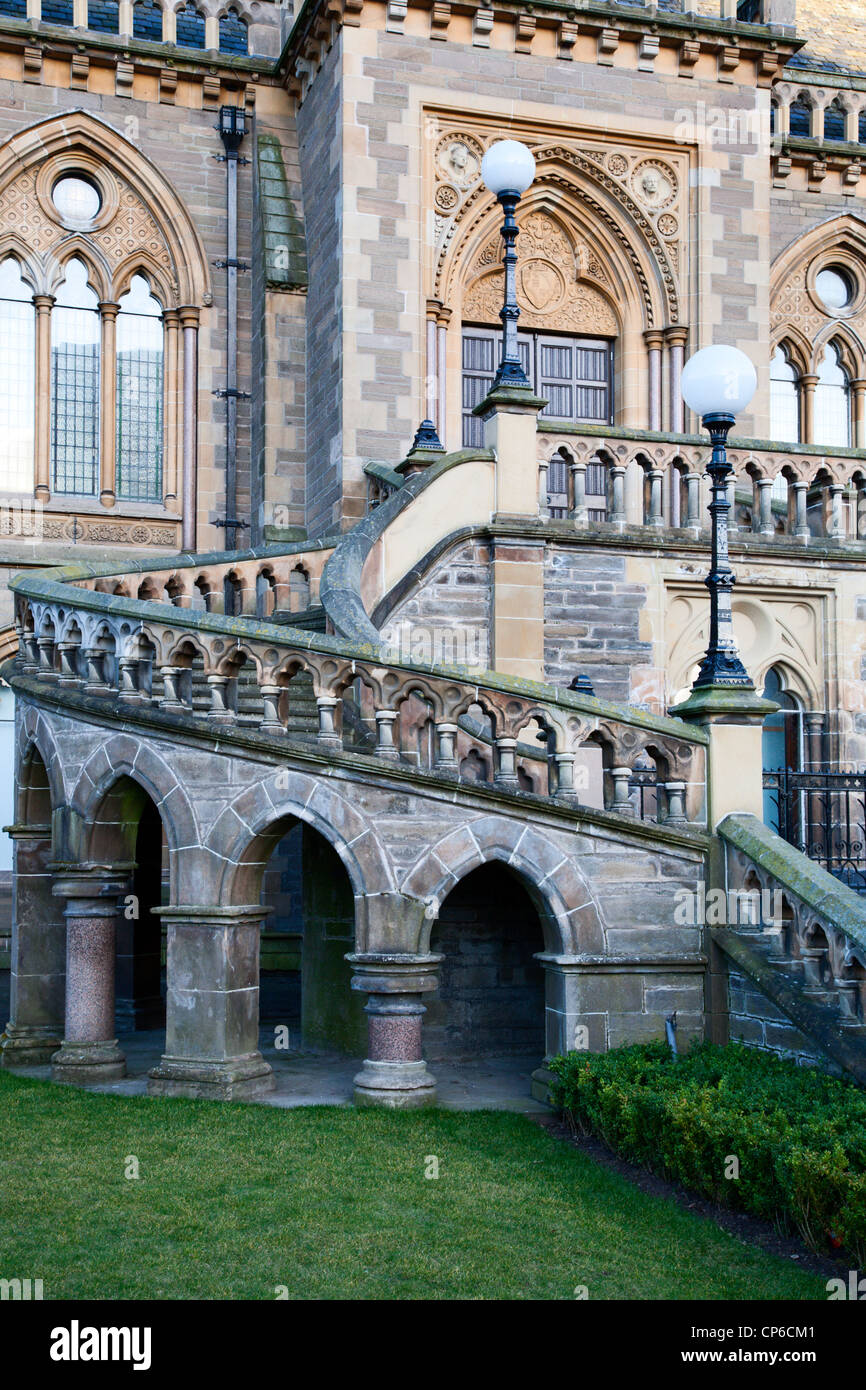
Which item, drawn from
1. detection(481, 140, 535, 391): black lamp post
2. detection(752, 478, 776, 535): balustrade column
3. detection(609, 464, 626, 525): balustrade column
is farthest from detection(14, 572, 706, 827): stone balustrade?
detection(752, 478, 776, 535): balustrade column

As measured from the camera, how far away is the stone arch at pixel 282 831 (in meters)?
9.88

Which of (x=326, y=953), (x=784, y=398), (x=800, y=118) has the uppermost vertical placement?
(x=800, y=118)

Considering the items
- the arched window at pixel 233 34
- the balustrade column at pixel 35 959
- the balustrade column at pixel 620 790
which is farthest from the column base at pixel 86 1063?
the arched window at pixel 233 34

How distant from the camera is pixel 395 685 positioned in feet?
32.9

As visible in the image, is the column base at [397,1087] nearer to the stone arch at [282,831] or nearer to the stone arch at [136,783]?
the stone arch at [282,831]

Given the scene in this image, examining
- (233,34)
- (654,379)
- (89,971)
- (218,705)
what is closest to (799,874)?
(218,705)

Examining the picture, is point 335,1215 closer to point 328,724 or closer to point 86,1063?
point 328,724

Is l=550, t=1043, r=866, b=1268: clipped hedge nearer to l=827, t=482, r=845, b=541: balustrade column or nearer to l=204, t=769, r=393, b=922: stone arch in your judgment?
l=204, t=769, r=393, b=922: stone arch

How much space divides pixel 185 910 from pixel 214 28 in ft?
43.7

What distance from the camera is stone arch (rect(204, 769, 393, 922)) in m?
9.88

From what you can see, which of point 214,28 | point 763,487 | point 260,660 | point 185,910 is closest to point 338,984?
point 185,910

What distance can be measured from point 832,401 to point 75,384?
10.7 metres

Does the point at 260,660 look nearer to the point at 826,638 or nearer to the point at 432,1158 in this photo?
the point at 432,1158

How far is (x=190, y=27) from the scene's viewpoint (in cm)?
1923
